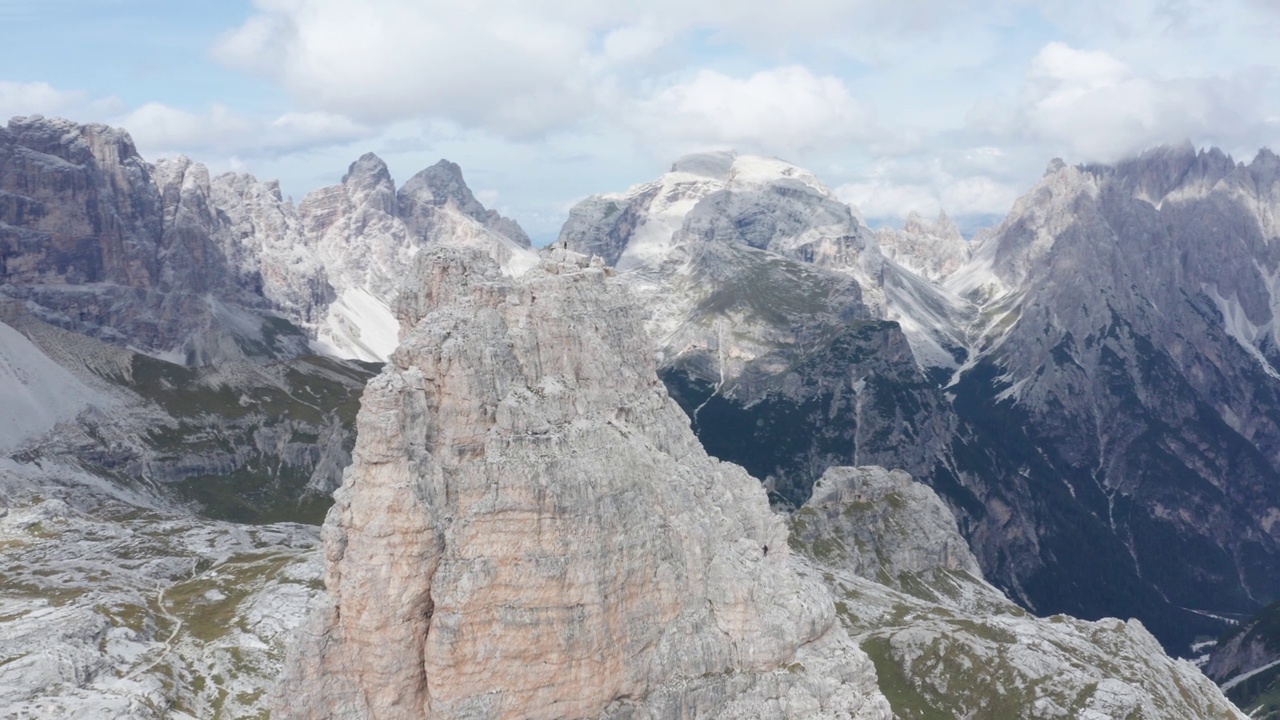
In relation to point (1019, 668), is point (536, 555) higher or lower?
higher

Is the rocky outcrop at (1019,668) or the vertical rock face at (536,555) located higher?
the vertical rock face at (536,555)

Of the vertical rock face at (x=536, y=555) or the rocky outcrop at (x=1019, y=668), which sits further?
the rocky outcrop at (x=1019, y=668)

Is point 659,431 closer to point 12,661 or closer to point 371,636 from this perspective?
point 371,636

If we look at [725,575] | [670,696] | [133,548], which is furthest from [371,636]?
[133,548]

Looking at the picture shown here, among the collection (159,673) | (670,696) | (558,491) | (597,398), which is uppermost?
(597,398)

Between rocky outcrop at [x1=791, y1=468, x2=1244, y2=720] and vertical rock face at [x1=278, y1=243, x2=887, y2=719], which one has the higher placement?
vertical rock face at [x1=278, y1=243, x2=887, y2=719]

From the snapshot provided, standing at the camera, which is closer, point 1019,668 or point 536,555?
point 536,555

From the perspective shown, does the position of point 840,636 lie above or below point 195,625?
above

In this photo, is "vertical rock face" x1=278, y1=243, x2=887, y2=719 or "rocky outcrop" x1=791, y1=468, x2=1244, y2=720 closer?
"vertical rock face" x1=278, y1=243, x2=887, y2=719
